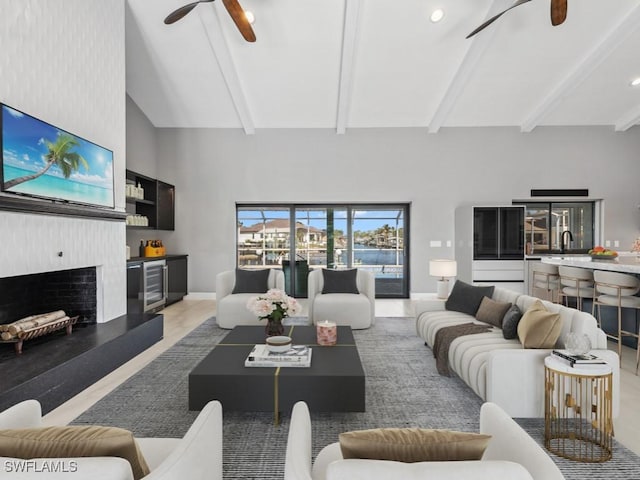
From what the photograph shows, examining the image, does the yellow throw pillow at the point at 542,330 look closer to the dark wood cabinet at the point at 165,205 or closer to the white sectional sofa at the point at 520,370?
the white sectional sofa at the point at 520,370

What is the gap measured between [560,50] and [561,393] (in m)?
5.05

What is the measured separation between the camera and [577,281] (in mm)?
4297

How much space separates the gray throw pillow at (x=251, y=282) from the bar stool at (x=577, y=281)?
3794mm

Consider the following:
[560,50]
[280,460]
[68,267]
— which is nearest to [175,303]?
[68,267]

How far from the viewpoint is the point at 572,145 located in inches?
289

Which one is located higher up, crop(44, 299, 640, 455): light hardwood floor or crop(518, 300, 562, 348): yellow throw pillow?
crop(518, 300, 562, 348): yellow throw pillow

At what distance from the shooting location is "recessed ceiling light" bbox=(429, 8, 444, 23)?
4648 millimetres

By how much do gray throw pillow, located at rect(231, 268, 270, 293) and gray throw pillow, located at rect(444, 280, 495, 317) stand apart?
249 cm

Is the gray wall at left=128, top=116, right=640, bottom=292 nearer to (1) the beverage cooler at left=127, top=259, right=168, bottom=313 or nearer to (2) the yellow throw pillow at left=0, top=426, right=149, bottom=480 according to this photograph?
(1) the beverage cooler at left=127, top=259, right=168, bottom=313

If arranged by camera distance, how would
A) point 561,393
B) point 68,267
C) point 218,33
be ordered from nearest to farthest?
point 561,393 < point 68,267 < point 218,33

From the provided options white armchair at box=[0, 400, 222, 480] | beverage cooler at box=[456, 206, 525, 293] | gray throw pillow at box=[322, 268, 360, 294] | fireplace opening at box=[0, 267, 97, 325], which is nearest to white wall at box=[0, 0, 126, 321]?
fireplace opening at box=[0, 267, 97, 325]

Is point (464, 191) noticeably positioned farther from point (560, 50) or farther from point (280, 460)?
point (280, 460)

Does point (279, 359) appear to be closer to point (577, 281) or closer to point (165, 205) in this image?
point (577, 281)

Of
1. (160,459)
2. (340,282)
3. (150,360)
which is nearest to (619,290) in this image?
(340,282)
